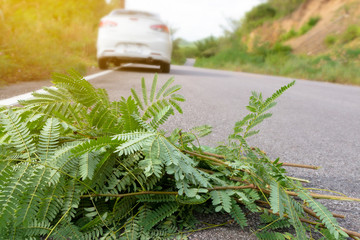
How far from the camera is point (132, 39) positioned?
8648 mm

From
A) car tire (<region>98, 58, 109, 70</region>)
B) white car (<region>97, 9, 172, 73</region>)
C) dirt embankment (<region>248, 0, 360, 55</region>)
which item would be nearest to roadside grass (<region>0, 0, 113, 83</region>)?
car tire (<region>98, 58, 109, 70</region>)

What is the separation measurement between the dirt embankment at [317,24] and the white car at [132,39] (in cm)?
1764

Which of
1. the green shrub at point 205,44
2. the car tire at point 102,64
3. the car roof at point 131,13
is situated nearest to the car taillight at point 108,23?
the car roof at point 131,13

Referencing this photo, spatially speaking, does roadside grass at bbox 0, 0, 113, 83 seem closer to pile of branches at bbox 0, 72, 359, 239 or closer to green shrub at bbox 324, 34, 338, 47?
pile of branches at bbox 0, 72, 359, 239

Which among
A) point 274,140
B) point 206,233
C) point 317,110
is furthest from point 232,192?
point 317,110

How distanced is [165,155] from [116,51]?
800cm

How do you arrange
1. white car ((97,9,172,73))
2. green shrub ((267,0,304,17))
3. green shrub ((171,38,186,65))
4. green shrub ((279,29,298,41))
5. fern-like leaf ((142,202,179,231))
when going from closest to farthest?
fern-like leaf ((142,202,179,231))
white car ((97,9,172,73))
green shrub ((279,29,298,41))
green shrub ((267,0,304,17))
green shrub ((171,38,186,65))

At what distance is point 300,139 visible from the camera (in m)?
3.02

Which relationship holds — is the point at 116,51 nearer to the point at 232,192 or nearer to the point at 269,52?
the point at 232,192

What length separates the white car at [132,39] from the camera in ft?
28.2

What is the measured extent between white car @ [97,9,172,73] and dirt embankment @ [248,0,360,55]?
1764 cm

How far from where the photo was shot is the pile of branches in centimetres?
98

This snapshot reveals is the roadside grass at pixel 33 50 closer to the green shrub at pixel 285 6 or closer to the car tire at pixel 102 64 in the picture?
the car tire at pixel 102 64

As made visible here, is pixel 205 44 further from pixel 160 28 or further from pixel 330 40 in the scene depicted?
pixel 160 28
